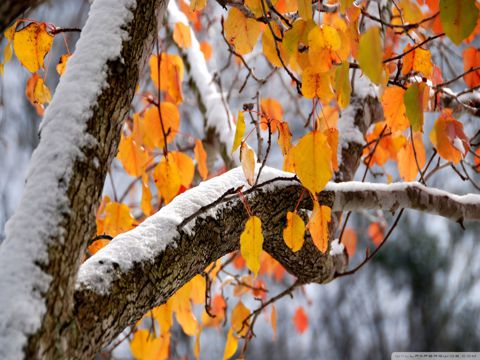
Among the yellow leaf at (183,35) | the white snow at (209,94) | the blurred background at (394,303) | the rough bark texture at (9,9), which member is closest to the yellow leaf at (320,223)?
the rough bark texture at (9,9)

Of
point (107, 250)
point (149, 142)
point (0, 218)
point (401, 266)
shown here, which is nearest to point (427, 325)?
point (401, 266)

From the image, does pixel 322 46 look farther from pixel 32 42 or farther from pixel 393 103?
pixel 32 42

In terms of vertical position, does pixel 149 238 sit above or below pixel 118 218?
below

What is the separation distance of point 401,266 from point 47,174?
5180 millimetres

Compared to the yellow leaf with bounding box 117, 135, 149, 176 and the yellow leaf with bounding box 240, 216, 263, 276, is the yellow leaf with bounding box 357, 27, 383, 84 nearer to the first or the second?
the yellow leaf with bounding box 240, 216, 263, 276

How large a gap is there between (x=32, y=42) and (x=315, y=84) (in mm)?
460

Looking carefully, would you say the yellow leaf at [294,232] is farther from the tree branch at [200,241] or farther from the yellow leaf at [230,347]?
the yellow leaf at [230,347]

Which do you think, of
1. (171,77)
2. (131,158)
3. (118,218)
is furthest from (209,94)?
(118,218)

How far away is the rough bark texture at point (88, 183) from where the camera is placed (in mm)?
605

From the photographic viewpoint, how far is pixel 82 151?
66 cm

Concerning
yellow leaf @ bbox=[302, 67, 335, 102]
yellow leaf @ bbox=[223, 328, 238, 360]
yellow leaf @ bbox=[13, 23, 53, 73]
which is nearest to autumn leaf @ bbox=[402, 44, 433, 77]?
yellow leaf @ bbox=[302, 67, 335, 102]

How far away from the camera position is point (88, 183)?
0.67 meters

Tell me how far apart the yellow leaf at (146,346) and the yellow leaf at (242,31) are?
0.65 m

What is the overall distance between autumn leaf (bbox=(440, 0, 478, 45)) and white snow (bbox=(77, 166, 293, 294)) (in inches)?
17.5
